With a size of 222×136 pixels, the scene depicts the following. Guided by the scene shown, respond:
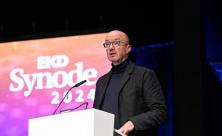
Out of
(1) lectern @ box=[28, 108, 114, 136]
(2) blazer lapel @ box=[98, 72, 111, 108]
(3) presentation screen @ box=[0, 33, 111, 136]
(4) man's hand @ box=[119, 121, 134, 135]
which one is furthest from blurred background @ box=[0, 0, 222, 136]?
(1) lectern @ box=[28, 108, 114, 136]

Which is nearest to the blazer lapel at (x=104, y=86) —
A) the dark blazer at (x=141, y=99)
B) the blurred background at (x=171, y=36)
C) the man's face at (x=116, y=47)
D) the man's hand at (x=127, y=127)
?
the dark blazer at (x=141, y=99)

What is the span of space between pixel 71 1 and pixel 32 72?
83cm

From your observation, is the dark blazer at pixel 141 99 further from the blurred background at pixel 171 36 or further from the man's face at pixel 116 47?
the blurred background at pixel 171 36

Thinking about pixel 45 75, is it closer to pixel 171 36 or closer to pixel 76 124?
pixel 171 36

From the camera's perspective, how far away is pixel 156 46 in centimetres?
465

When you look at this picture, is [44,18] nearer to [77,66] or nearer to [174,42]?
[77,66]

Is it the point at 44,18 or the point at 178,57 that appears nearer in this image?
the point at 178,57

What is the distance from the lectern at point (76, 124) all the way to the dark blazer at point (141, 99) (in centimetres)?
50

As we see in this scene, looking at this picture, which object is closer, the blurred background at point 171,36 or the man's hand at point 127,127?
the man's hand at point 127,127

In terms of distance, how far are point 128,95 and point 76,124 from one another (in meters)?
0.74

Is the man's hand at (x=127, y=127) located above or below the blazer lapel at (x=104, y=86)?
below

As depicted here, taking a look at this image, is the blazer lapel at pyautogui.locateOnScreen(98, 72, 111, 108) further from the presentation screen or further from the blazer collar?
the presentation screen

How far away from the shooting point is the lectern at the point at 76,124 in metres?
2.12

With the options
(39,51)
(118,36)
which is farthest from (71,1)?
(118,36)
